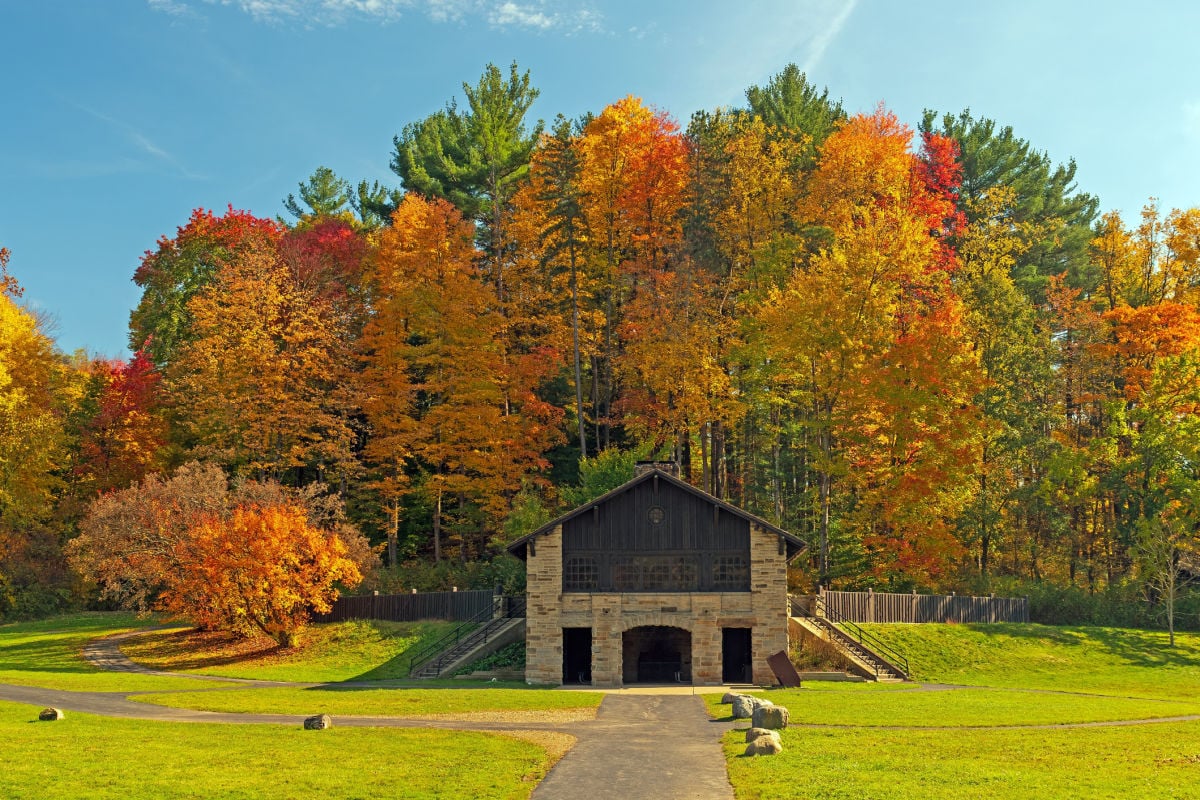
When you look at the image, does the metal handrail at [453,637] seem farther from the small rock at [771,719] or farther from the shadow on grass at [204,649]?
the small rock at [771,719]

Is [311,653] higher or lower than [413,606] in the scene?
lower

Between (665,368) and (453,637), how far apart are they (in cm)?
1818

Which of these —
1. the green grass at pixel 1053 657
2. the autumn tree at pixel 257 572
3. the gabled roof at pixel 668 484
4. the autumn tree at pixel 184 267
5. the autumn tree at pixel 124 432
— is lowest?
the green grass at pixel 1053 657

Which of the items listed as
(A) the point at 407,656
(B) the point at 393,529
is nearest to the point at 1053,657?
(A) the point at 407,656

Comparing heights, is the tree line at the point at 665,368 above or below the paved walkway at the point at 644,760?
above

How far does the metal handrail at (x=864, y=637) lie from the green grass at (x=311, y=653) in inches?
674

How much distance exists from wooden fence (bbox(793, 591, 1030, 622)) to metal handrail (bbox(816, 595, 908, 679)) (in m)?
0.21

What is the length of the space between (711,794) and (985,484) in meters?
42.2

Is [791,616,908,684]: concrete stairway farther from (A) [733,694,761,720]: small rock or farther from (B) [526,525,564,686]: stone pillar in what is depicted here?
(A) [733,694,761,720]: small rock

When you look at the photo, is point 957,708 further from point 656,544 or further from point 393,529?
point 393,529

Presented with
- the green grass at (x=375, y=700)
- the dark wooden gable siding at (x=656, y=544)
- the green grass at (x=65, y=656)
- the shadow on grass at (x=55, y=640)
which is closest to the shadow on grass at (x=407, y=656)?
the green grass at (x=375, y=700)

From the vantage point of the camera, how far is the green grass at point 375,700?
1136 inches

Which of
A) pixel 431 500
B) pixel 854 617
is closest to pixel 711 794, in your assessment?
pixel 854 617

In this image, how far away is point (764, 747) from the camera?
21391 mm
